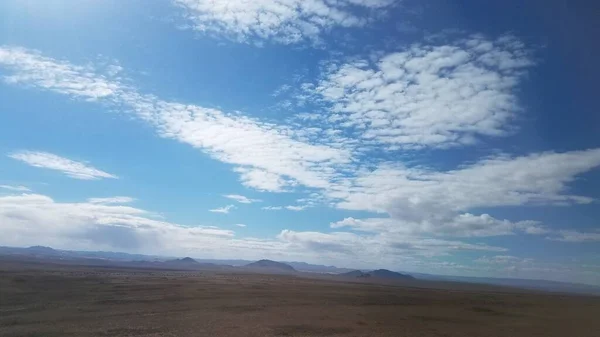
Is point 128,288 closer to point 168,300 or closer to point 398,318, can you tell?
point 168,300

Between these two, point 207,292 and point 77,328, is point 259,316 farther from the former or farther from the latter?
point 207,292

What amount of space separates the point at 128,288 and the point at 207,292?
901 centimetres

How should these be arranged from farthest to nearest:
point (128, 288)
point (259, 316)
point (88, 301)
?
1. point (128, 288)
2. point (88, 301)
3. point (259, 316)

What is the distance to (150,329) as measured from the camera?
89.1ft

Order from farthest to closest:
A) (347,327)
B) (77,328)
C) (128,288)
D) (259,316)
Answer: (128,288) → (259,316) → (347,327) → (77,328)

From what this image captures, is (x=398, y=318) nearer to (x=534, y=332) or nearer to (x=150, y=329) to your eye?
(x=534, y=332)

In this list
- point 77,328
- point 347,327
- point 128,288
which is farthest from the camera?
point 128,288

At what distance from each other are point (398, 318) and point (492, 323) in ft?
29.3

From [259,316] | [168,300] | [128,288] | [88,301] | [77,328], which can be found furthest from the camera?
[128,288]

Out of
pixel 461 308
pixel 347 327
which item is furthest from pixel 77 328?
pixel 461 308

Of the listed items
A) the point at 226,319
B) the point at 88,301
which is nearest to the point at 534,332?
the point at 226,319

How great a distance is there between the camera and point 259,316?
3509 centimetres

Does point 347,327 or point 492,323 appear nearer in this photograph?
point 347,327

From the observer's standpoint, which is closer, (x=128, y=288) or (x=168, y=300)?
(x=168, y=300)
